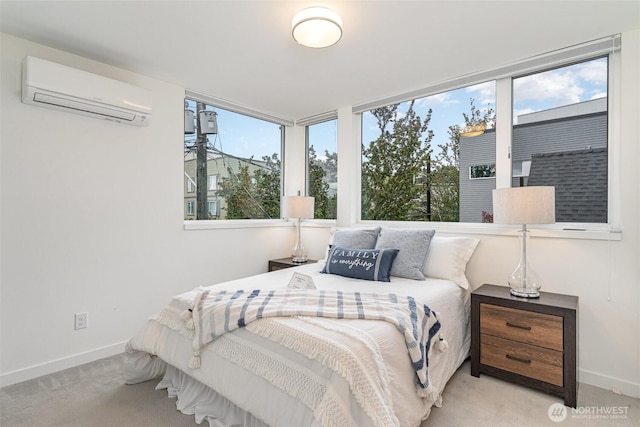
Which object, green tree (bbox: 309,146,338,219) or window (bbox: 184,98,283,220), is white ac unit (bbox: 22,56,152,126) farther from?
green tree (bbox: 309,146,338,219)

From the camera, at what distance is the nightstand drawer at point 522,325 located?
1.99 meters

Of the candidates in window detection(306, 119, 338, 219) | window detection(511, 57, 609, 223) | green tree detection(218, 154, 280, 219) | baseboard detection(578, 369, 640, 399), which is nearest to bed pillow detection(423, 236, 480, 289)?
window detection(511, 57, 609, 223)

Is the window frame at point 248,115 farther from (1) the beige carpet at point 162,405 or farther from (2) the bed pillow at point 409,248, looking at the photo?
(2) the bed pillow at point 409,248

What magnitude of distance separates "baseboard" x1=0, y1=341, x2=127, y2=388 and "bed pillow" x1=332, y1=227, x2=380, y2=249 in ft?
6.79

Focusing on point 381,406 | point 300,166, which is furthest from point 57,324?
point 300,166

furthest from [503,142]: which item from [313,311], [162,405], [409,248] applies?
[162,405]

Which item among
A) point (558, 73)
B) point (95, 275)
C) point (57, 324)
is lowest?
point (57, 324)

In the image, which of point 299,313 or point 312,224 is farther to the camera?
point 312,224

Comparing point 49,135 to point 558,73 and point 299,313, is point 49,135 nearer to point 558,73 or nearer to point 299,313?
point 299,313

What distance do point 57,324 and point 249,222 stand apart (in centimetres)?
191

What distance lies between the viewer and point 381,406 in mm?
1249

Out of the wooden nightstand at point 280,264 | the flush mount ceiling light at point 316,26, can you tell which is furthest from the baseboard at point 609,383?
the flush mount ceiling light at point 316,26

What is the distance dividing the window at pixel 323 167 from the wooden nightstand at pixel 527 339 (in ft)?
6.98

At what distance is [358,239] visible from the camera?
2.91 meters
